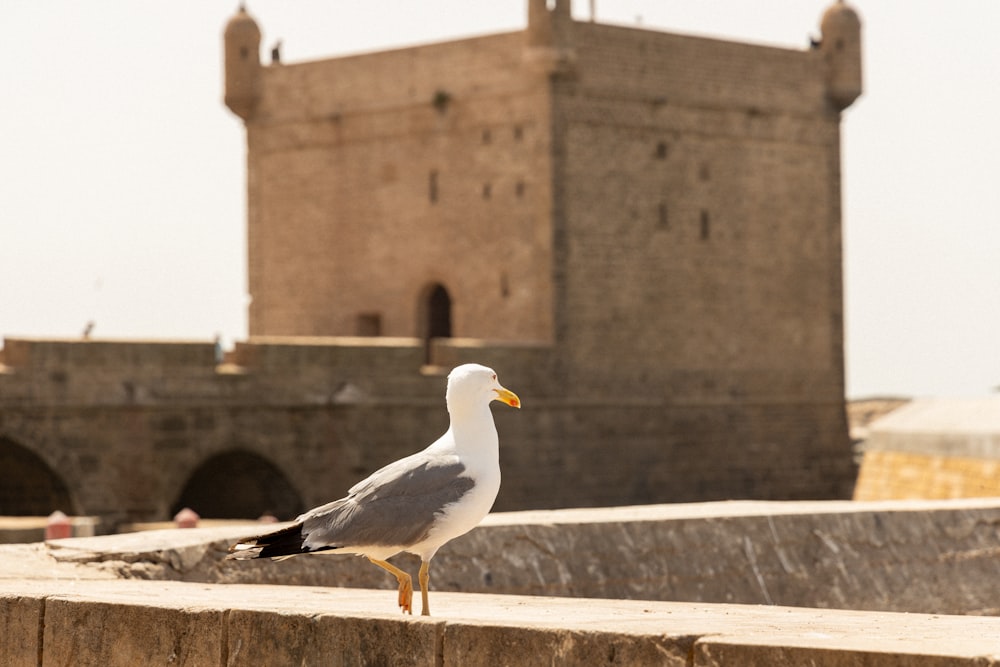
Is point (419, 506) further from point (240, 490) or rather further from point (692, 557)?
point (240, 490)

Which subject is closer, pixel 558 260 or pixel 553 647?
pixel 553 647

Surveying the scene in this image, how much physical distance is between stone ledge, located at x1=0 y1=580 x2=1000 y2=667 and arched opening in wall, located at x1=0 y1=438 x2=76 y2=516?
49.2 ft

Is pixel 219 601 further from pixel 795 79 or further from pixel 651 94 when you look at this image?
pixel 795 79

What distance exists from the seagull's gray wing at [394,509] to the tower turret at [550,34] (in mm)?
20731

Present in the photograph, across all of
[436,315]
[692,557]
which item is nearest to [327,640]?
[692,557]

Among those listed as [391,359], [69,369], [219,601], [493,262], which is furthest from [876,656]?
[493,262]

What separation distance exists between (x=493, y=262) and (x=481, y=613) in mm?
21494

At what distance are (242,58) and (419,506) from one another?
24.0 metres

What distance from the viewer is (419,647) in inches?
192

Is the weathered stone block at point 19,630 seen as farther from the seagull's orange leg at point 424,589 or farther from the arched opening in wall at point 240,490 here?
the arched opening in wall at point 240,490

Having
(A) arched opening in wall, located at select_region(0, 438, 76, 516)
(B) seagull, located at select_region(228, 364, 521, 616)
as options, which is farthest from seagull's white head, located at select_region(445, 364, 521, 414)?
(A) arched opening in wall, located at select_region(0, 438, 76, 516)

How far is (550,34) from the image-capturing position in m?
25.8

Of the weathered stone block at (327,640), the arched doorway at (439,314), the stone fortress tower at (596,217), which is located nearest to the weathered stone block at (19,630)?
the weathered stone block at (327,640)

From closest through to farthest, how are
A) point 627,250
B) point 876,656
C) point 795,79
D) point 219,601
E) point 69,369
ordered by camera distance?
1. point 876,656
2. point 219,601
3. point 69,369
4. point 627,250
5. point 795,79
